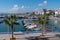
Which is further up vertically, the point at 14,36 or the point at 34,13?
the point at 34,13

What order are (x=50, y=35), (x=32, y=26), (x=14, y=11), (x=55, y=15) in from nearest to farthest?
1. (x=14, y=11)
2. (x=50, y=35)
3. (x=55, y=15)
4. (x=32, y=26)

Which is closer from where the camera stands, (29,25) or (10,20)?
(10,20)

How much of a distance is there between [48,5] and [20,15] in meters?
1.36

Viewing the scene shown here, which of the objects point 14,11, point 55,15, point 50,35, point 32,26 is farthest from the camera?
point 32,26

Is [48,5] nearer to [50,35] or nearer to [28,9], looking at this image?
[28,9]

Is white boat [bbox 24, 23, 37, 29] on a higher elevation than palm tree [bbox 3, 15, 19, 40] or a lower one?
lower

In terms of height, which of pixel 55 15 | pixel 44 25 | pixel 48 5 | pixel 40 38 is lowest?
pixel 40 38

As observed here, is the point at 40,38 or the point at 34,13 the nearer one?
the point at 40,38

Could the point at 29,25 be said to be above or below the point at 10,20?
below

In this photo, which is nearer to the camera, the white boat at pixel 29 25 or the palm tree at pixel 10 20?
the palm tree at pixel 10 20

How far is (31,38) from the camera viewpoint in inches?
207

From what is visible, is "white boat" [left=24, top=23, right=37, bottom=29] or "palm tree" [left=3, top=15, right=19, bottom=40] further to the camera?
"white boat" [left=24, top=23, right=37, bottom=29]

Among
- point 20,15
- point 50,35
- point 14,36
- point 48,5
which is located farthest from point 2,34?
point 48,5

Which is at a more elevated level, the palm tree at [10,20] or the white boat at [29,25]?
the palm tree at [10,20]
